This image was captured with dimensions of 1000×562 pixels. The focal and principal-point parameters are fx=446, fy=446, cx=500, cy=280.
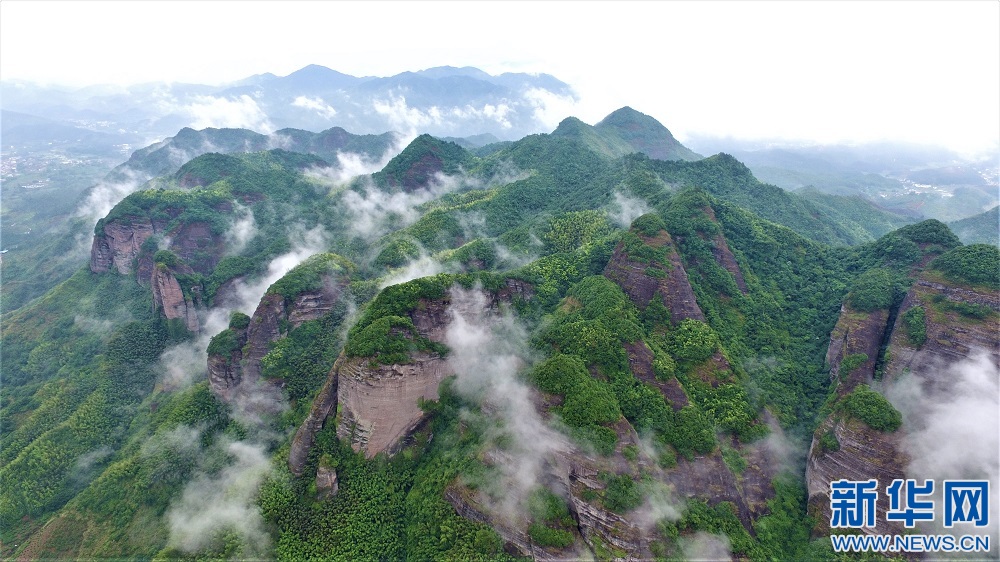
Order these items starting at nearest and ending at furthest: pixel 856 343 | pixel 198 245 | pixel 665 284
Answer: pixel 856 343 → pixel 665 284 → pixel 198 245

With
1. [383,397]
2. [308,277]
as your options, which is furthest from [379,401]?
[308,277]

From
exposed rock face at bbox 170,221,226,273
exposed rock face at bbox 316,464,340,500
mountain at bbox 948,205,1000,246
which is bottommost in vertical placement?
exposed rock face at bbox 316,464,340,500

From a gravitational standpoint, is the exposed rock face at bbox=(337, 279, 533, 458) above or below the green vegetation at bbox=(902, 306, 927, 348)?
below

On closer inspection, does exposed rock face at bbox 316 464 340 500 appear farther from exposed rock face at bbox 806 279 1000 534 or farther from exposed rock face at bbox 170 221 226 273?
exposed rock face at bbox 170 221 226 273

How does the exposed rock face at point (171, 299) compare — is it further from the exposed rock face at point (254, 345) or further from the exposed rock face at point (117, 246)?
the exposed rock face at point (117, 246)

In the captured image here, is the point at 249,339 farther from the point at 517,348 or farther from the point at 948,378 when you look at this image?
the point at 948,378

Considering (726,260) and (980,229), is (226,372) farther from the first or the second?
→ (980,229)

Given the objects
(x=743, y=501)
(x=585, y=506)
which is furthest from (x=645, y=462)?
(x=743, y=501)

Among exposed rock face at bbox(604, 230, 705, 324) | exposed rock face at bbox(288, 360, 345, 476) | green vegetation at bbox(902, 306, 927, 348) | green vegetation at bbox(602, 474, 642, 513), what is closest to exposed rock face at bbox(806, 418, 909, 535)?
green vegetation at bbox(902, 306, 927, 348)
